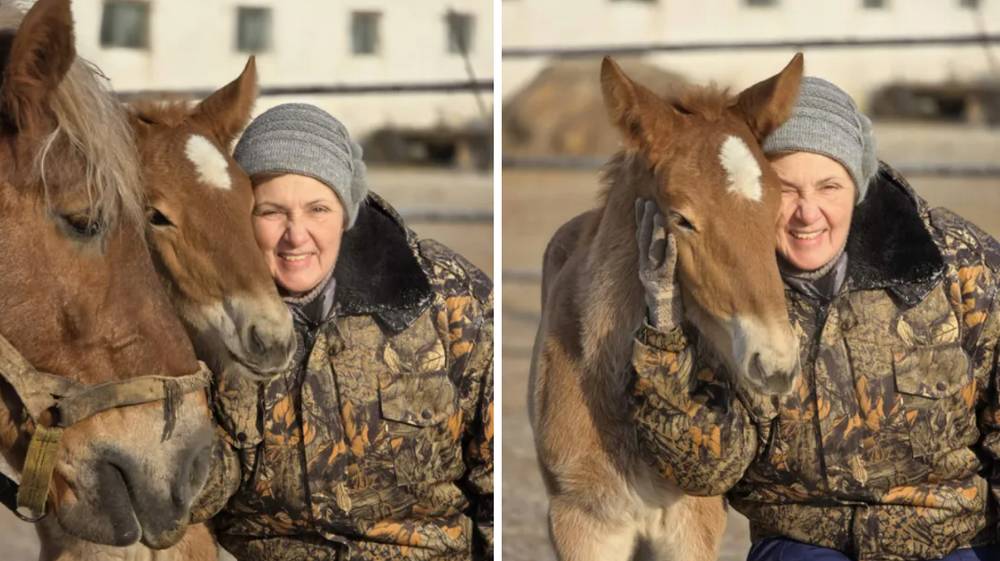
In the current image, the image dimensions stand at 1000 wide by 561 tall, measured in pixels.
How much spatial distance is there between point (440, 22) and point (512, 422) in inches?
241

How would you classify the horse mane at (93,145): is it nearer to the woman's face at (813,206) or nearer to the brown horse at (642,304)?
the brown horse at (642,304)

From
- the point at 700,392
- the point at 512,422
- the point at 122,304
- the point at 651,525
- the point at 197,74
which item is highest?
the point at 197,74

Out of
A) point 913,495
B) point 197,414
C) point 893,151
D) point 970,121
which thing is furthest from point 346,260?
point 970,121

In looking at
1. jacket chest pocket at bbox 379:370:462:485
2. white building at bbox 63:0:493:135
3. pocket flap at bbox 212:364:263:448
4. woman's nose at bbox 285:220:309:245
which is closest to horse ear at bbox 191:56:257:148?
woman's nose at bbox 285:220:309:245

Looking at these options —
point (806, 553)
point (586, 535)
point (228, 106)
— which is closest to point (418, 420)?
point (586, 535)

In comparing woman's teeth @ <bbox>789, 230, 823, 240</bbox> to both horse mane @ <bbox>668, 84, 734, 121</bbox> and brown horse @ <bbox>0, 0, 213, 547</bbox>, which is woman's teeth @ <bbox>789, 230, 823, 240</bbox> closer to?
horse mane @ <bbox>668, 84, 734, 121</bbox>

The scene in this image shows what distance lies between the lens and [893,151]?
43.9 feet

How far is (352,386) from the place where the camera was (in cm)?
273

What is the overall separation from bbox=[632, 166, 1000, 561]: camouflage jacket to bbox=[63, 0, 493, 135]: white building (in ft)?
20.6

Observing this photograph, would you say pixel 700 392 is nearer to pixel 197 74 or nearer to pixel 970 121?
pixel 197 74

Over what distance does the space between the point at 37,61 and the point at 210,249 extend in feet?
1.49

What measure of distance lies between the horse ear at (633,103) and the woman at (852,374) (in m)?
0.16

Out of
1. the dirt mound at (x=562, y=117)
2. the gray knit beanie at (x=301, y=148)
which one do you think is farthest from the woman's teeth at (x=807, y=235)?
the dirt mound at (x=562, y=117)

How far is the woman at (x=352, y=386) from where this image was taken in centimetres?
267
